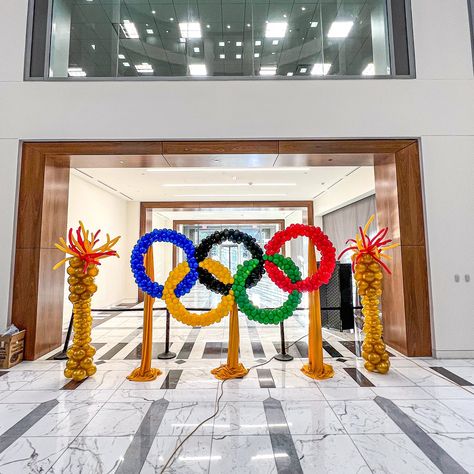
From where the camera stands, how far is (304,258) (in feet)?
47.0

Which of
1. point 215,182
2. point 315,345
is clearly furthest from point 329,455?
point 215,182

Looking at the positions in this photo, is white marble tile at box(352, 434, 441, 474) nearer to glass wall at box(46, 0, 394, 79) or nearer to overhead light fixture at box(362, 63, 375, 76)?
glass wall at box(46, 0, 394, 79)

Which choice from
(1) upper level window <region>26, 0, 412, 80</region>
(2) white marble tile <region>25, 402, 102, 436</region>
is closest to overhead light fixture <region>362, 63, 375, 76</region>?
(1) upper level window <region>26, 0, 412, 80</region>

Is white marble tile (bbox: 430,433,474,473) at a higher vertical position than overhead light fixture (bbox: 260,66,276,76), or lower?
lower

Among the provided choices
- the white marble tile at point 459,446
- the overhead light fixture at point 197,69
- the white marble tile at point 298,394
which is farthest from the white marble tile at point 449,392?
the overhead light fixture at point 197,69

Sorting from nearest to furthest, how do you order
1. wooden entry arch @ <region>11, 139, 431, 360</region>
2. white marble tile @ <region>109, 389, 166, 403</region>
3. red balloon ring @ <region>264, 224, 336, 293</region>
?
white marble tile @ <region>109, 389, 166, 403</region> < red balloon ring @ <region>264, 224, 336, 293</region> < wooden entry arch @ <region>11, 139, 431, 360</region>

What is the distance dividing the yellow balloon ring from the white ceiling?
3.47 metres

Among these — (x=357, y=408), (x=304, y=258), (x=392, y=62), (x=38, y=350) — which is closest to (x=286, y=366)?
(x=357, y=408)

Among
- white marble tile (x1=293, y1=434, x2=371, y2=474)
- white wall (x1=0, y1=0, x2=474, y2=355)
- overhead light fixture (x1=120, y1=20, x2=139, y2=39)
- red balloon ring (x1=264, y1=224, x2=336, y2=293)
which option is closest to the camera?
white marble tile (x1=293, y1=434, x2=371, y2=474)

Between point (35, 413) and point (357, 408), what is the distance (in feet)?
9.74

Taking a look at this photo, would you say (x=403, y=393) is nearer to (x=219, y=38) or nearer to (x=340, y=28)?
(x=340, y=28)

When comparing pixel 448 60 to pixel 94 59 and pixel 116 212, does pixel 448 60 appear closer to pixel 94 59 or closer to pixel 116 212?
pixel 94 59

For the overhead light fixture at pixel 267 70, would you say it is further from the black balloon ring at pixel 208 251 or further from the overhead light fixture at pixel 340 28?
the black balloon ring at pixel 208 251

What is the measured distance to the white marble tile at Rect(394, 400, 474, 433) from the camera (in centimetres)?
240
